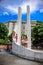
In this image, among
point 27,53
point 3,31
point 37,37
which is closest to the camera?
point 27,53

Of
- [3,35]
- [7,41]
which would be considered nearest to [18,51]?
[7,41]

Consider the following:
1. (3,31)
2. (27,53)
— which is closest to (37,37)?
(3,31)

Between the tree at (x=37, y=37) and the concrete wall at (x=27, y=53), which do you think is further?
the tree at (x=37, y=37)

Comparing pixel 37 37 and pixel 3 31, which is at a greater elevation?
pixel 3 31

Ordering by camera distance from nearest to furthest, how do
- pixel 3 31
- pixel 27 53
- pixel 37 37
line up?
pixel 27 53 < pixel 37 37 < pixel 3 31

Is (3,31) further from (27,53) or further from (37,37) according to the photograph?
(27,53)

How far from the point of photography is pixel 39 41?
9.58 meters

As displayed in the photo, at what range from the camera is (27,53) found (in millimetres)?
7035

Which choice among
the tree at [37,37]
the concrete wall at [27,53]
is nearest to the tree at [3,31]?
the tree at [37,37]

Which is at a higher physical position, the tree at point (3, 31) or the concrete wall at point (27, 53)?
the tree at point (3, 31)

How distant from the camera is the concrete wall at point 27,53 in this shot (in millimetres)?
6668

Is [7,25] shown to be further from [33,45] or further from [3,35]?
[33,45]

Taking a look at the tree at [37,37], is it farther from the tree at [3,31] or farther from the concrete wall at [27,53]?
the tree at [3,31]

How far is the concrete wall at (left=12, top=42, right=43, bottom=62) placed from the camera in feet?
21.9
